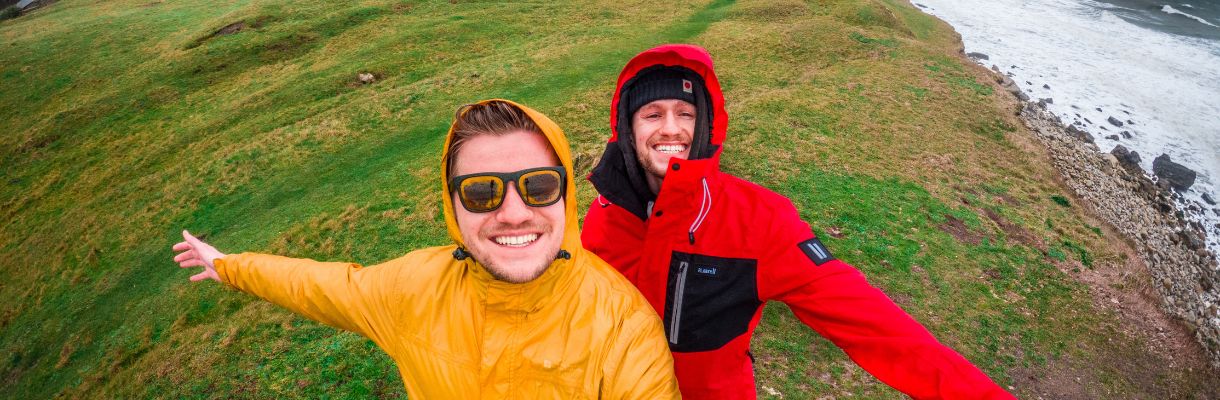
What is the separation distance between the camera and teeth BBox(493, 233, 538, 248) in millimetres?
2885

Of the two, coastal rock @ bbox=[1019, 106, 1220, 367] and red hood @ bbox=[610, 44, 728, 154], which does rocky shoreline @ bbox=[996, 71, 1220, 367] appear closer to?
coastal rock @ bbox=[1019, 106, 1220, 367]

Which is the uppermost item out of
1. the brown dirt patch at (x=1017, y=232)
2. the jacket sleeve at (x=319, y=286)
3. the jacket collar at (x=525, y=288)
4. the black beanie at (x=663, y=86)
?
the black beanie at (x=663, y=86)

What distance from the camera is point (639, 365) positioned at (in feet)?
9.52

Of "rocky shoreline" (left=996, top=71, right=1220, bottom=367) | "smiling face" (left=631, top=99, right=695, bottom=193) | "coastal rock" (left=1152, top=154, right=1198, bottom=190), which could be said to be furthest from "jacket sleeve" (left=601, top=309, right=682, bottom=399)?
"coastal rock" (left=1152, top=154, right=1198, bottom=190)

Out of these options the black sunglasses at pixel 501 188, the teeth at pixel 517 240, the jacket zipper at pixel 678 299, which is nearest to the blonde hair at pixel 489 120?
the black sunglasses at pixel 501 188

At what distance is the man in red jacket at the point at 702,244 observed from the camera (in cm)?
336

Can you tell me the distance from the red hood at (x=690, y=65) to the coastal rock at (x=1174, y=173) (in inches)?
1049

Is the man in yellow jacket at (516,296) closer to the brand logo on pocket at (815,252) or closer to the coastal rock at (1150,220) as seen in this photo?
the brand logo on pocket at (815,252)

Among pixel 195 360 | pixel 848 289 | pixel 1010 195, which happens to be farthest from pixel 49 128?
pixel 1010 195

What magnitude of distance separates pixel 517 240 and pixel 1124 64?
153ft

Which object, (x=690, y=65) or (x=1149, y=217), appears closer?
(x=690, y=65)

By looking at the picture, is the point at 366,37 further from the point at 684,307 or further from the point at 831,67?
the point at 684,307

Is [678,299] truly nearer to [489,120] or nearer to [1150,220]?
[489,120]

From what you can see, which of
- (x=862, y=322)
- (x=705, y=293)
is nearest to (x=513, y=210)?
(x=705, y=293)
